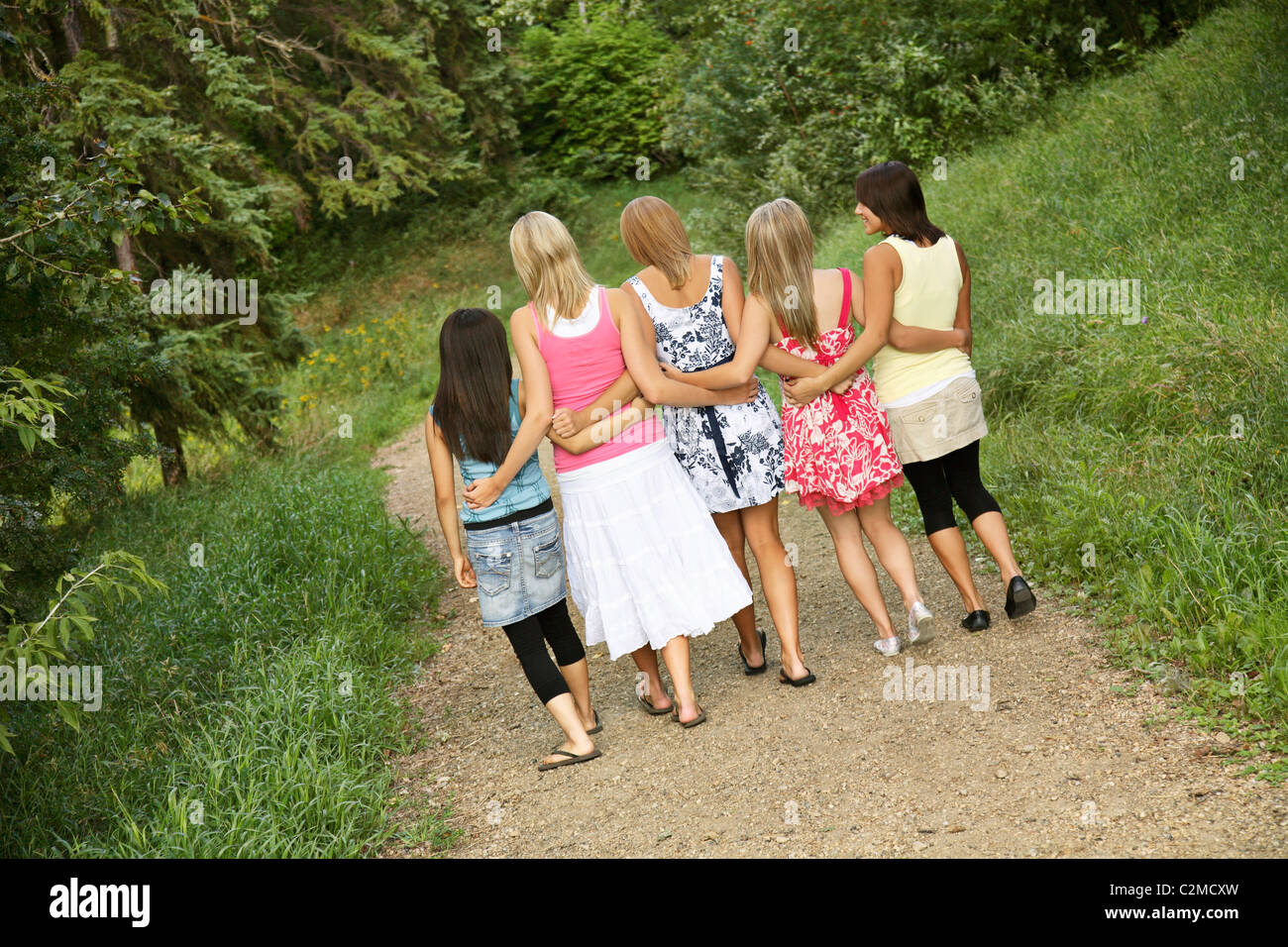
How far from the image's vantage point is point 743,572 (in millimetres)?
4883

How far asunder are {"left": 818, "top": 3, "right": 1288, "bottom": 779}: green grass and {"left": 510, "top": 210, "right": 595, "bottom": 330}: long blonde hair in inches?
107

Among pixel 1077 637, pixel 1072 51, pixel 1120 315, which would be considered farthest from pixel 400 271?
pixel 1077 637

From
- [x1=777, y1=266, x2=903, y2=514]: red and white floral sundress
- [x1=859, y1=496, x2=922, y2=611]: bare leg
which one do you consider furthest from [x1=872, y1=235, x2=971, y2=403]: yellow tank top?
[x1=859, y1=496, x2=922, y2=611]: bare leg

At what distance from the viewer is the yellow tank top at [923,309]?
448 cm

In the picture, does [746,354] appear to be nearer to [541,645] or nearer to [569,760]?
[541,645]

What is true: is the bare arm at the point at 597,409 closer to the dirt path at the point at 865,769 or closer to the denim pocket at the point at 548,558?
the denim pocket at the point at 548,558

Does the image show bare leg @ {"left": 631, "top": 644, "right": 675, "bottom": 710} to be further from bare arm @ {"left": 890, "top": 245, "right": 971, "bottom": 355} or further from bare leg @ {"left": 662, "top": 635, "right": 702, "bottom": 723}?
bare arm @ {"left": 890, "top": 245, "right": 971, "bottom": 355}

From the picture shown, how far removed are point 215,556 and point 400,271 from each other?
17.7 meters

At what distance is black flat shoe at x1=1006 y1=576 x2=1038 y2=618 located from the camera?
4629 millimetres

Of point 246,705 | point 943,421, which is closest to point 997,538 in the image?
point 943,421

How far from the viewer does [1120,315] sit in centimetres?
660

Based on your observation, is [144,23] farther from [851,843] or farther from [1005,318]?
[851,843]

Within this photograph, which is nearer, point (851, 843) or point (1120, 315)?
point (851, 843)

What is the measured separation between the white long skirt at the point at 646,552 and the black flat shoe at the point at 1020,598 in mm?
1238
